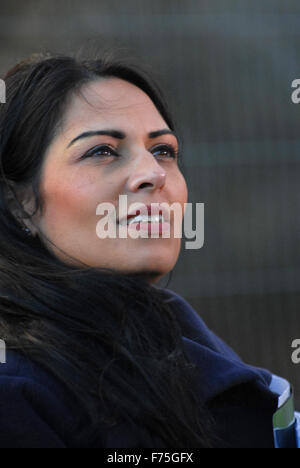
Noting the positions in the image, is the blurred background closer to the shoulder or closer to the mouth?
the mouth

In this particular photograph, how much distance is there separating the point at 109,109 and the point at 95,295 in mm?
520

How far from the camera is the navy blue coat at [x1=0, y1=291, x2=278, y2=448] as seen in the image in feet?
4.78

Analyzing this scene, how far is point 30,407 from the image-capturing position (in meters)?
1.48

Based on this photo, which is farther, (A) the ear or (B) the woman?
(A) the ear

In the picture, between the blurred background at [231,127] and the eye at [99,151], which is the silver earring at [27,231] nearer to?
the eye at [99,151]

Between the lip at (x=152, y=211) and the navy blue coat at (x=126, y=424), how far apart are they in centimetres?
32

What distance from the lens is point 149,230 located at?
5.94ft

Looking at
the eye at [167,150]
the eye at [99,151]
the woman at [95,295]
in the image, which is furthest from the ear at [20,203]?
the eye at [167,150]

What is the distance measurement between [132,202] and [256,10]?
4.40m

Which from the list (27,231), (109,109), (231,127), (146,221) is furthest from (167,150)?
(231,127)

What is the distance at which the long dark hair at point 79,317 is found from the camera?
5.10ft

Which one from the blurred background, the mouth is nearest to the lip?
the mouth

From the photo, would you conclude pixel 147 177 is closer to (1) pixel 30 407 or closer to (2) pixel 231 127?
(1) pixel 30 407

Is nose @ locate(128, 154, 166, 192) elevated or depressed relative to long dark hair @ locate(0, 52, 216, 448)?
elevated
